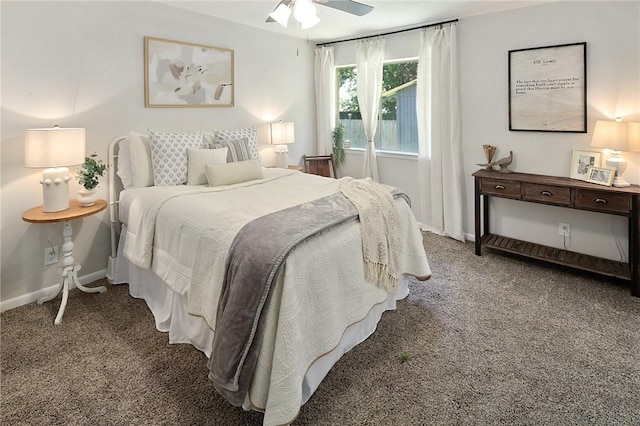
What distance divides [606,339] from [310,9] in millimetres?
2775

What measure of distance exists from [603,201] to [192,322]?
313 cm

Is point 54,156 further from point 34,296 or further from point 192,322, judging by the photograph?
point 192,322

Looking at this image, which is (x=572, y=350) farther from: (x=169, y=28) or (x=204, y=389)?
(x=169, y=28)

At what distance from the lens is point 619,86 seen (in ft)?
10.1

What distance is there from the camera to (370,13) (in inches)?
148

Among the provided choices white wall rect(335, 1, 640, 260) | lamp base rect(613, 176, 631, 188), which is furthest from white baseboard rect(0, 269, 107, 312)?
lamp base rect(613, 176, 631, 188)

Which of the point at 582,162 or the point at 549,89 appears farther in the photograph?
the point at 549,89

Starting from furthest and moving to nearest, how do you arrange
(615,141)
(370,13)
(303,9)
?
1. (370,13)
2. (615,141)
3. (303,9)

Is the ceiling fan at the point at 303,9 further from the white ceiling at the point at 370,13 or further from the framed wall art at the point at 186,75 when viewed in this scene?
the framed wall art at the point at 186,75

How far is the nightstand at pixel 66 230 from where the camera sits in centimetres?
255

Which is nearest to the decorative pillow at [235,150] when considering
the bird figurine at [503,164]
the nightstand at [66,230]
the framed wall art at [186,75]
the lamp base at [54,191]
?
the framed wall art at [186,75]

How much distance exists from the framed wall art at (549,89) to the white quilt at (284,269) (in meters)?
1.85

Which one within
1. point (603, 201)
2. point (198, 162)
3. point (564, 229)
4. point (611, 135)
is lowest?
point (564, 229)

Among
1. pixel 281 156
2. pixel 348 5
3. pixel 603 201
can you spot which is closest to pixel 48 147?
pixel 348 5
